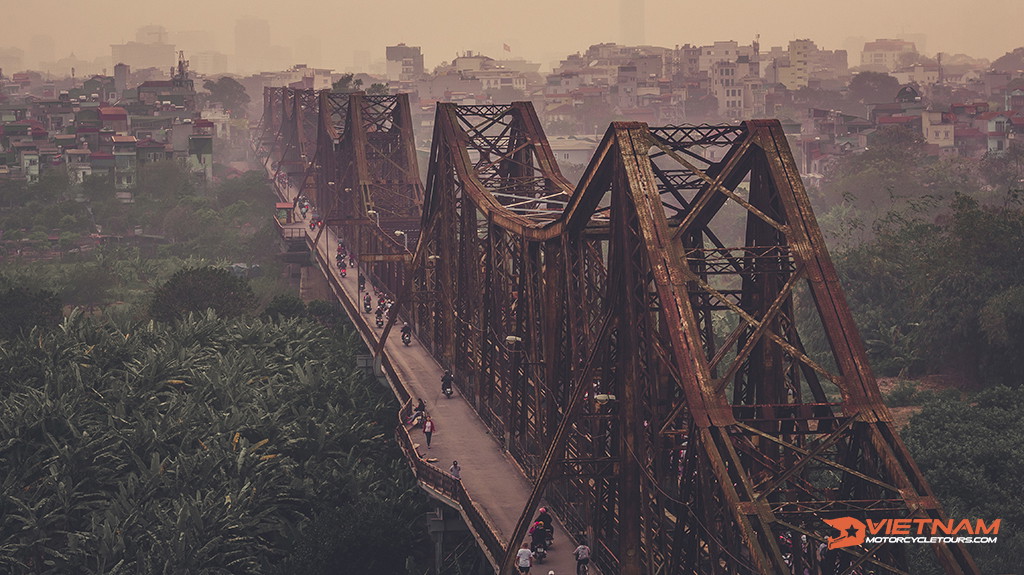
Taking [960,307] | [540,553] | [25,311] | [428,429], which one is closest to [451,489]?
[540,553]

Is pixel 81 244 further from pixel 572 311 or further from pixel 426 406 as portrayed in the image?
pixel 572 311

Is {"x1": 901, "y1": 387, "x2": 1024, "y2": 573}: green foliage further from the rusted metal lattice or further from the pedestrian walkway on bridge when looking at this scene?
the rusted metal lattice

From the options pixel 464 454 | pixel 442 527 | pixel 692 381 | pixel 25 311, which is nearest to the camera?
pixel 692 381

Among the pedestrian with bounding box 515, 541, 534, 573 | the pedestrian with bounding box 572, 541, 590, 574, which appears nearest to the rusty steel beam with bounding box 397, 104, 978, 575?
the pedestrian with bounding box 572, 541, 590, 574

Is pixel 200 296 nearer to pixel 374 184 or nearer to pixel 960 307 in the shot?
pixel 374 184

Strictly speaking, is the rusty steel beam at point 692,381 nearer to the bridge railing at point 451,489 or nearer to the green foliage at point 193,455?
the bridge railing at point 451,489

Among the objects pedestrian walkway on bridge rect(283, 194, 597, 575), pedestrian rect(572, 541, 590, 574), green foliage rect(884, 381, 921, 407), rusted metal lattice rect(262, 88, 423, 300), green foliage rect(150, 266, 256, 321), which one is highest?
rusted metal lattice rect(262, 88, 423, 300)

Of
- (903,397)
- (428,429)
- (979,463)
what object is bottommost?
(903,397)
